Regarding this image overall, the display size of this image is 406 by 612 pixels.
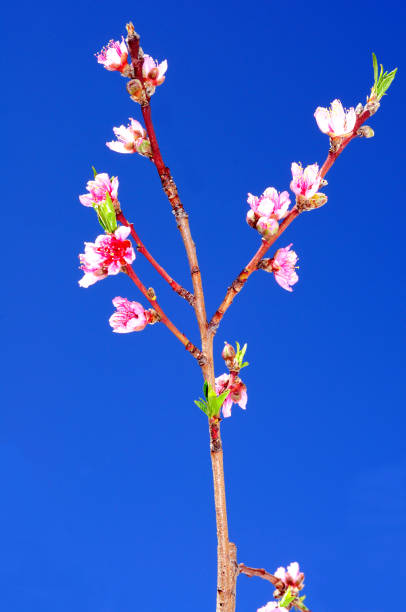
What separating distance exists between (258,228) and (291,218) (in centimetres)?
8

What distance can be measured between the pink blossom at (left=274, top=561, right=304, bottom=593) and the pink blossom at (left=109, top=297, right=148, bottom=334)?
63 cm

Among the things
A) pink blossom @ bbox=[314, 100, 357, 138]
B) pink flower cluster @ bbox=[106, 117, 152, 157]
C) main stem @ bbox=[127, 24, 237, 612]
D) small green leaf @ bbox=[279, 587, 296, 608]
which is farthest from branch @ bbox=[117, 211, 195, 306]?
small green leaf @ bbox=[279, 587, 296, 608]

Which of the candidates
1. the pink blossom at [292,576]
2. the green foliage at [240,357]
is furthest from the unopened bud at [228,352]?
the pink blossom at [292,576]

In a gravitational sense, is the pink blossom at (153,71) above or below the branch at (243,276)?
above

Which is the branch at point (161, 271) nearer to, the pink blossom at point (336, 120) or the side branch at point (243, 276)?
the side branch at point (243, 276)

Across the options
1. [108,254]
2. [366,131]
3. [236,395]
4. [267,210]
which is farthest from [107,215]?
[366,131]

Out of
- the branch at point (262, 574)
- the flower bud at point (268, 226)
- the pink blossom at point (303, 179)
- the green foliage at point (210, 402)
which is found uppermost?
the pink blossom at point (303, 179)

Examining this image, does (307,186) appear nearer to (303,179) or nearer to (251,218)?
(303,179)

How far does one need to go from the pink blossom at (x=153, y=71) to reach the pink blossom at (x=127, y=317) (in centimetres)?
46

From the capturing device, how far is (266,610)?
1304 mm

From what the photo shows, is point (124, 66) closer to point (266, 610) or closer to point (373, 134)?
Answer: point (373, 134)

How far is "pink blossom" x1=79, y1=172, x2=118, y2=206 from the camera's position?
129 centimetres

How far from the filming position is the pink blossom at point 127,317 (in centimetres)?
124

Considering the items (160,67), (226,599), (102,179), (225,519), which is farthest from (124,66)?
(226,599)
